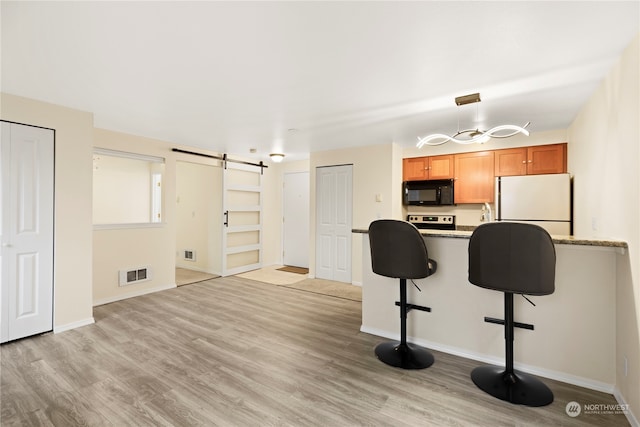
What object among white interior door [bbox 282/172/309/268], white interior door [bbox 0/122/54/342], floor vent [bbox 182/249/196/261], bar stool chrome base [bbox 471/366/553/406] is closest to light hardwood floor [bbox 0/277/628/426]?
bar stool chrome base [bbox 471/366/553/406]

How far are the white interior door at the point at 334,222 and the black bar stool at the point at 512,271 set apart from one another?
306 cm

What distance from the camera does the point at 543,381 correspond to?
84.8 inches

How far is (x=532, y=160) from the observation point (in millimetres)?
4047

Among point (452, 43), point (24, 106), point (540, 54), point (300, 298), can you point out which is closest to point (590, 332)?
point (540, 54)

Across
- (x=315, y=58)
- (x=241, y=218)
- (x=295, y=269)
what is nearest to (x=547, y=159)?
(x=315, y=58)

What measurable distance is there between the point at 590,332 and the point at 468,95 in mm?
2105

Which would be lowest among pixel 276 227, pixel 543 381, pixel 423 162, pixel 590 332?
pixel 543 381

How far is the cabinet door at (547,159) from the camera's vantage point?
3848 mm

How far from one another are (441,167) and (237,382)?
4.18m

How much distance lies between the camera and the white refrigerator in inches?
138

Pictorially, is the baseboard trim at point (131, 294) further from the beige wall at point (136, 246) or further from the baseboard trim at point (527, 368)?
the baseboard trim at point (527, 368)

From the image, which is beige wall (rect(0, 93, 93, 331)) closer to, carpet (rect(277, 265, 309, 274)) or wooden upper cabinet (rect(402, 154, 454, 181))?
carpet (rect(277, 265, 309, 274))

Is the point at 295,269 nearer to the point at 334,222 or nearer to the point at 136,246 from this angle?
the point at 334,222

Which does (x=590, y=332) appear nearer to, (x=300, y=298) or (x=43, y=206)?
(x=300, y=298)
